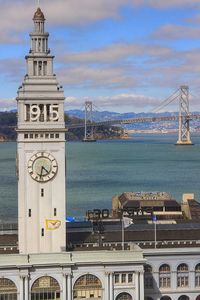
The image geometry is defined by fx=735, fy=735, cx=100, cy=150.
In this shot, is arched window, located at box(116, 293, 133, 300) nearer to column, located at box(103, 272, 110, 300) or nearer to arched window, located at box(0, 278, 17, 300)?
column, located at box(103, 272, 110, 300)

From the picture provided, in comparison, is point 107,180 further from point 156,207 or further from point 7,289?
point 7,289

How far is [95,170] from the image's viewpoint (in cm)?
16375

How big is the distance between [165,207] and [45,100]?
42.8 m

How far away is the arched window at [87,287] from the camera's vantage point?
1640 inches

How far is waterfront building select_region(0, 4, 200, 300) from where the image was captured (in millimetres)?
41406

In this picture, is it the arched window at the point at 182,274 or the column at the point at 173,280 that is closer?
the column at the point at 173,280

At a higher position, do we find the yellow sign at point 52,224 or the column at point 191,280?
the yellow sign at point 52,224

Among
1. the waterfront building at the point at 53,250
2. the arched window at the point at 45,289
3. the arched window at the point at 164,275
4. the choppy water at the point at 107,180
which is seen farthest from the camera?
the choppy water at the point at 107,180

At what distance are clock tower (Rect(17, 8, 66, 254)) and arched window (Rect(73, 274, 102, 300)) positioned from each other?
9.49ft

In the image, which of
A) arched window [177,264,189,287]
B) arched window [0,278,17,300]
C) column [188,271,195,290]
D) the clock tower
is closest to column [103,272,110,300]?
the clock tower

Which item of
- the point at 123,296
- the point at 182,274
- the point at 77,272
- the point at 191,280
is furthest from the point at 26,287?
the point at 191,280

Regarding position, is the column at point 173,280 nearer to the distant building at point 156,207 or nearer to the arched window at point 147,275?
the arched window at point 147,275

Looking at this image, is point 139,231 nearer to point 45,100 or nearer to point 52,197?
point 52,197

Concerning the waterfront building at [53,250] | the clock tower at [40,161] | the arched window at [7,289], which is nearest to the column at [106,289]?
the waterfront building at [53,250]
